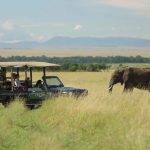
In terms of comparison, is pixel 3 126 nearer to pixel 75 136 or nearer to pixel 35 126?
pixel 35 126

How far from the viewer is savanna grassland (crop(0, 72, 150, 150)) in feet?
30.7

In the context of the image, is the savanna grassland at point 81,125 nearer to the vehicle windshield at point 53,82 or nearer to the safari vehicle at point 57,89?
the safari vehicle at point 57,89

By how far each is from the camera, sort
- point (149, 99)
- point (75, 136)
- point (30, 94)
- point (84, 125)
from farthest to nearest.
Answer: point (30, 94)
point (149, 99)
point (84, 125)
point (75, 136)

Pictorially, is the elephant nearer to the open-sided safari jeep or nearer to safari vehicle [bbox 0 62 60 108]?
the open-sided safari jeep

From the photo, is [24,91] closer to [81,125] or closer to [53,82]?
[53,82]

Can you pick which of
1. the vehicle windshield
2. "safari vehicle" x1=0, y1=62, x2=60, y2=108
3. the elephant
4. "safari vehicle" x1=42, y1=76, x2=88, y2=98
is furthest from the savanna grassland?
the elephant

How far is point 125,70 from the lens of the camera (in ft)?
79.0

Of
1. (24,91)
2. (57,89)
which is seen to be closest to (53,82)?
(57,89)

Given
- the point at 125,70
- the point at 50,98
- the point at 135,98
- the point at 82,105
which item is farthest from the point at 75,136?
the point at 125,70

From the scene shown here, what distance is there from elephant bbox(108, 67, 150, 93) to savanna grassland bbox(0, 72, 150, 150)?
6674mm

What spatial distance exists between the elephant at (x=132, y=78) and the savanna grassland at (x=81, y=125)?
6.67 meters

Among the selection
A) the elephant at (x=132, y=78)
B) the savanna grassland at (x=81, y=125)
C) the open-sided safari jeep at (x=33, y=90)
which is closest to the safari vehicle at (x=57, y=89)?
the open-sided safari jeep at (x=33, y=90)

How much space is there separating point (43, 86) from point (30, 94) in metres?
0.60

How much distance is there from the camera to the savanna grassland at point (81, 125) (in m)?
9.37
